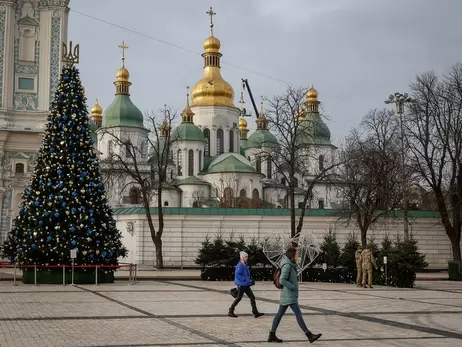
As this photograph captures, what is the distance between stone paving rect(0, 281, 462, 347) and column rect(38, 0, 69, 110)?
23.5 meters

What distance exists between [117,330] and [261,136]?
2777 inches

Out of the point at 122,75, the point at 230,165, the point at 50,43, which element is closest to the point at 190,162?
the point at 230,165

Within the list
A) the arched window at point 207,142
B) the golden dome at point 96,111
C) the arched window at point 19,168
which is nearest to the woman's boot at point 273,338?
the arched window at point 19,168

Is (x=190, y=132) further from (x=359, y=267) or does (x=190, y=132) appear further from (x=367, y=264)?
(x=367, y=264)

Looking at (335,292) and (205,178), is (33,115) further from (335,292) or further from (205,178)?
(205,178)

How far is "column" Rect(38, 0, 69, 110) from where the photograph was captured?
4222cm

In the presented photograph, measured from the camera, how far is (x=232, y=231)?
3869 cm

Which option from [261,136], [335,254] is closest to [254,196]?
[261,136]

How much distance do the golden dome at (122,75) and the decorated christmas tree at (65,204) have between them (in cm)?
5265

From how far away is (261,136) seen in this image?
8150 centimetres

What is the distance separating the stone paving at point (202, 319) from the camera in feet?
35.0

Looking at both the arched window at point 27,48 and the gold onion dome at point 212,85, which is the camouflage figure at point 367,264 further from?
the gold onion dome at point 212,85

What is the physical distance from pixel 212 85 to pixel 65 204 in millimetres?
58812

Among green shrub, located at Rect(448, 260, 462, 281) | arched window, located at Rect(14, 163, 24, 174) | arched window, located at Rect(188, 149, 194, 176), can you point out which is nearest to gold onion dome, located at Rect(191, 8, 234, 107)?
arched window, located at Rect(188, 149, 194, 176)
